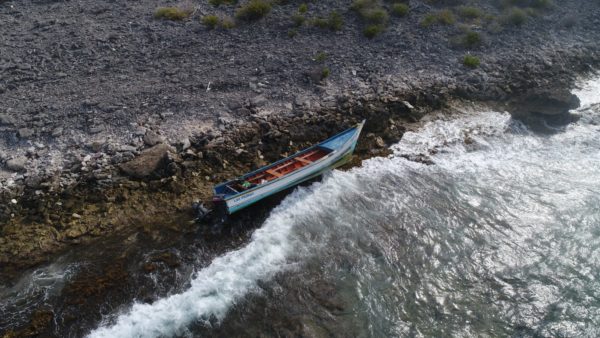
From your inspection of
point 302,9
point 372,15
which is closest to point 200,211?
point 302,9

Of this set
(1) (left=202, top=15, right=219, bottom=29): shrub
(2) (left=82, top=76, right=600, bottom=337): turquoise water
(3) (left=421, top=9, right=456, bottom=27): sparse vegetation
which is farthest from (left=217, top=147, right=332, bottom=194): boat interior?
(3) (left=421, top=9, right=456, bottom=27): sparse vegetation

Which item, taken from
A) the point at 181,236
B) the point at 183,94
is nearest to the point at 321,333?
the point at 181,236

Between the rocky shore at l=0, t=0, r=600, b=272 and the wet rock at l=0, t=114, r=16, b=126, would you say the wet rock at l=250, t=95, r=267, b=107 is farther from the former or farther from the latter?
the wet rock at l=0, t=114, r=16, b=126

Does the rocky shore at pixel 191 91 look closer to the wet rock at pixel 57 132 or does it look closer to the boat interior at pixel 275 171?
the wet rock at pixel 57 132

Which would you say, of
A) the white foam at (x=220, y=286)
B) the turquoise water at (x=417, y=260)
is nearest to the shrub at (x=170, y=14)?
the turquoise water at (x=417, y=260)

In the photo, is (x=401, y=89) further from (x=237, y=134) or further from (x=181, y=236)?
(x=181, y=236)

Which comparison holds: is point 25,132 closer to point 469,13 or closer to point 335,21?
point 335,21
